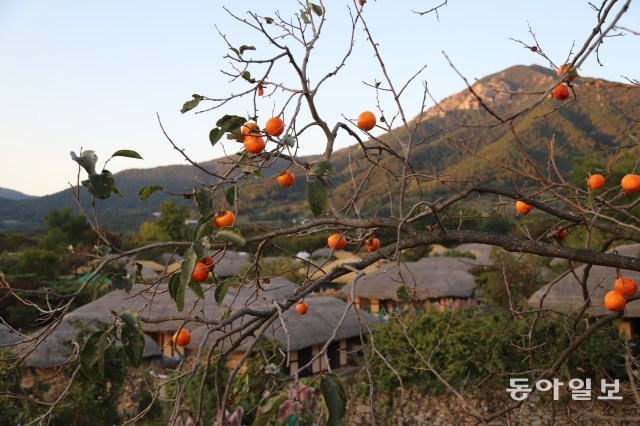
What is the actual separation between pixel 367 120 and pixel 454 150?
9275 millimetres

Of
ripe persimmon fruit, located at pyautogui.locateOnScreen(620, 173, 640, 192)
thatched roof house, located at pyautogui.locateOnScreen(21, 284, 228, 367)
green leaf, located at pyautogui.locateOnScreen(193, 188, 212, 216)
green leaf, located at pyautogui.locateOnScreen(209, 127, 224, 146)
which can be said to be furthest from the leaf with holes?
thatched roof house, located at pyautogui.locateOnScreen(21, 284, 228, 367)

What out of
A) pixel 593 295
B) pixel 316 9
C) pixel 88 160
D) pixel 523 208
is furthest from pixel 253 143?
pixel 593 295

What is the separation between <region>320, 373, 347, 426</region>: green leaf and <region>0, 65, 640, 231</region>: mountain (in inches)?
23.1

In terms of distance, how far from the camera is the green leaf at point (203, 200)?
5.33ft

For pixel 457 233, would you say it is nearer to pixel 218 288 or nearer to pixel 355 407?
pixel 218 288

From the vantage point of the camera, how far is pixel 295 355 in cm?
1077

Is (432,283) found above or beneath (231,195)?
beneath

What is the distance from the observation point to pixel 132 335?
136 cm

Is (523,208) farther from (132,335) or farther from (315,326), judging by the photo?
(315,326)

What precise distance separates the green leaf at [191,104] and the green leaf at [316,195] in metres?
0.48

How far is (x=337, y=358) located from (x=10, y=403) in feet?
21.9

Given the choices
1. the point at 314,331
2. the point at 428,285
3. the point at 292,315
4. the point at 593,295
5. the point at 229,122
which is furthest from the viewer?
the point at 428,285

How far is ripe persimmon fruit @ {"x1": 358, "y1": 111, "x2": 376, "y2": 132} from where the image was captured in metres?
2.08

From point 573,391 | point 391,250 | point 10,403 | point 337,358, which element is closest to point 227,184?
point 391,250
